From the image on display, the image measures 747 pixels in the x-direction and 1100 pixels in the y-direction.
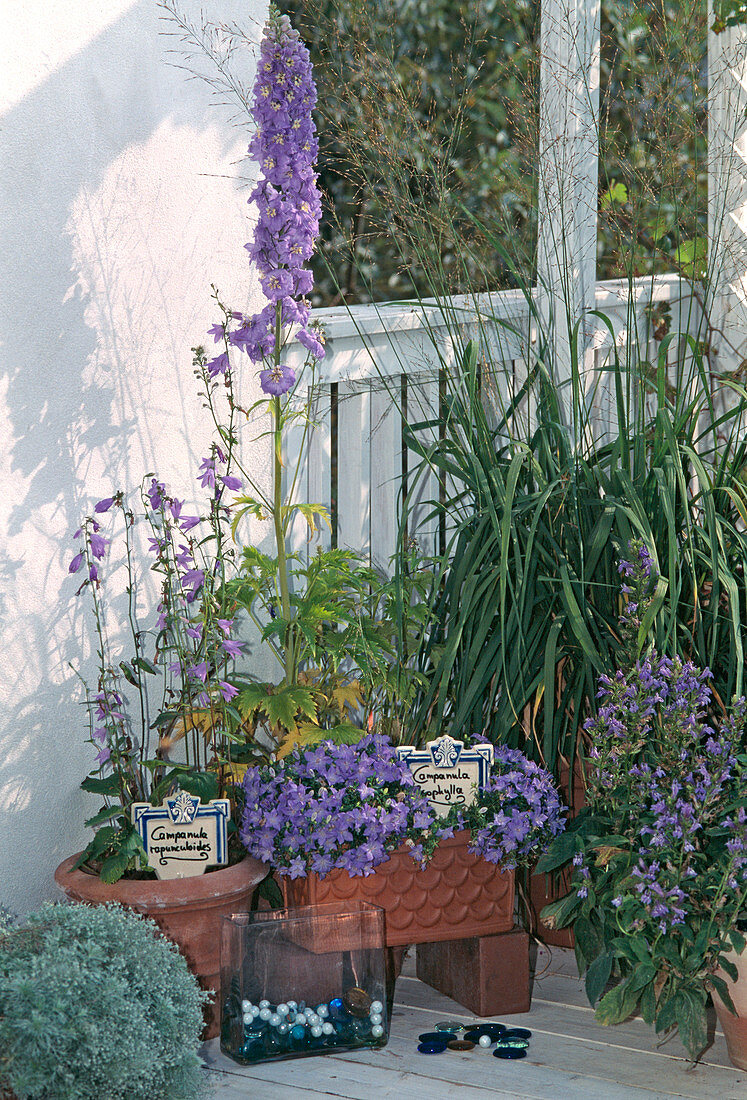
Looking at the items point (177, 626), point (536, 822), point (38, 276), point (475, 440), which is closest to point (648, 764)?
point (536, 822)

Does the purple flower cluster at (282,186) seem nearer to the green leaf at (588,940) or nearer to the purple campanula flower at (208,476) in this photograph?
the purple campanula flower at (208,476)

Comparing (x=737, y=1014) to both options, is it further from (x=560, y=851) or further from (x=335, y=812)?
(x=335, y=812)

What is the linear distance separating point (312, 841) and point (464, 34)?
1.93 meters

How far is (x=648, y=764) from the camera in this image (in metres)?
1.70

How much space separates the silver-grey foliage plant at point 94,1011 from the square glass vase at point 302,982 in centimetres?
16

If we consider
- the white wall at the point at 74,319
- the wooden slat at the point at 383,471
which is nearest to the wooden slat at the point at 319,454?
the wooden slat at the point at 383,471

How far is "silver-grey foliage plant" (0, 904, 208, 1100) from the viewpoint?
1308 millimetres

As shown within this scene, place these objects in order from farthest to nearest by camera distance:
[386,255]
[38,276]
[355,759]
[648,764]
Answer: [386,255] → [38,276] → [355,759] → [648,764]

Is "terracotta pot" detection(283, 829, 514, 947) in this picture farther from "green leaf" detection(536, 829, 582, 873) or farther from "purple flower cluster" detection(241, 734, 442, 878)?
"green leaf" detection(536, 829, 582, 873)

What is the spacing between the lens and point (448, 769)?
1.85m

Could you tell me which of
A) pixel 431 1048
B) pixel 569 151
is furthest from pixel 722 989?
pixel 569 151

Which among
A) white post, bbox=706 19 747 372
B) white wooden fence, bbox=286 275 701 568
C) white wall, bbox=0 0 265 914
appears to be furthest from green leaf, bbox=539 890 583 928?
white post, bbox=706 19 747 372

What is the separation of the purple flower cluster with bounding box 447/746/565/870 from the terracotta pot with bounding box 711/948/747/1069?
0.34 meters

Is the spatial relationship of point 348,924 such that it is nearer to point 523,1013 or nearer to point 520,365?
point 523,1013
